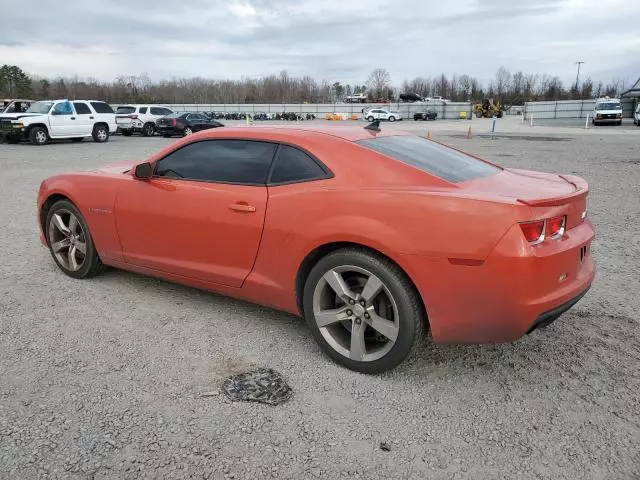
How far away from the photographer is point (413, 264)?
111 inches

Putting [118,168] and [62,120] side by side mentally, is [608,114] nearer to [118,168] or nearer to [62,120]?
[62,120]

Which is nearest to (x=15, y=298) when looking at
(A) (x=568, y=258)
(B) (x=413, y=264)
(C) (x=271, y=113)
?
(B) (x=413, y=264)

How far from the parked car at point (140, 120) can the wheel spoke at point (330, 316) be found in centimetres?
2763

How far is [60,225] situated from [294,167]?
8.49 ft

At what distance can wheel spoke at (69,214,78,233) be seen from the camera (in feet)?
15.4

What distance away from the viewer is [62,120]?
21.8 m

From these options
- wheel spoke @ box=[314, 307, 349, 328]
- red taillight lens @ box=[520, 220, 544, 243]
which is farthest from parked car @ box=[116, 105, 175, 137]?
red taillight lens @ box=[520, 220, 544, 243]

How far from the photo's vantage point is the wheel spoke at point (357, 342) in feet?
10.2

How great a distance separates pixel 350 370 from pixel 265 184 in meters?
1.32

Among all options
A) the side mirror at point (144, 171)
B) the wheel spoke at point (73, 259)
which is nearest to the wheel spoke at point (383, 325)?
the side mirror at point (144, 171)

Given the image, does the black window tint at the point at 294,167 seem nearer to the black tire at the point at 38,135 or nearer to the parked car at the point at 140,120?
the black tire at the point at 38,135

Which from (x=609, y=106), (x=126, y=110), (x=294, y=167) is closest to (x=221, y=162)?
(x=294, y=167)

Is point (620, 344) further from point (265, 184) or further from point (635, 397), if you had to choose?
point (265, 184)

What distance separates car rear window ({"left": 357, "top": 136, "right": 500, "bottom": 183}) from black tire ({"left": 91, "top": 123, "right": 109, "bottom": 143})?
22.3m
